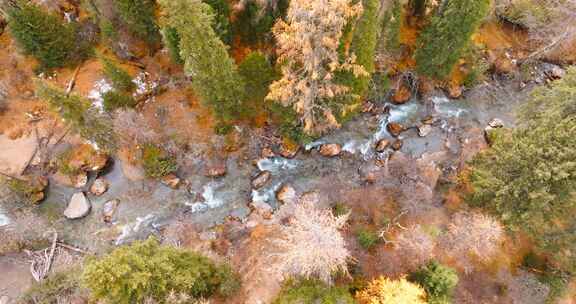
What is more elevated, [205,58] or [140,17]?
[140,17]

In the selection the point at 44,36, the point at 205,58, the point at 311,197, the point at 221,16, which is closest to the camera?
the point at 205,58

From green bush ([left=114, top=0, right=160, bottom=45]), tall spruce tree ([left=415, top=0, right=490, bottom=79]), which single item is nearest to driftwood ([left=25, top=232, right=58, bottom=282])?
green bush ([left=114, top=0, right=160, bottom=45])

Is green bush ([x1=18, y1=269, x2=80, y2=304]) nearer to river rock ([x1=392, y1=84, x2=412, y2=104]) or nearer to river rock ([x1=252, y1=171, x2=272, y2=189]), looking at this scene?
river rock ([x1=252, y1=171, x2=272, y2=189])

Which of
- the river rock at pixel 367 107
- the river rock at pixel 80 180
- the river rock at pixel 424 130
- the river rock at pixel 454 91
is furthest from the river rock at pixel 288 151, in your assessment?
the river rock at pixel 80 180

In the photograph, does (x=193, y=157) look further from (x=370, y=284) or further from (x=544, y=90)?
(x=544, y=90)

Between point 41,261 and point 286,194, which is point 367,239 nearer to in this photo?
point 286,194

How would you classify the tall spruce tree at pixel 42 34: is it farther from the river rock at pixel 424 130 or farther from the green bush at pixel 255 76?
the river rock at pixel 424 130

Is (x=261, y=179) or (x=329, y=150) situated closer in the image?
(x=261, y=179)

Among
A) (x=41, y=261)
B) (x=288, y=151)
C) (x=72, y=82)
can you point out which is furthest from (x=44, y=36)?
(x=288, y=151)
